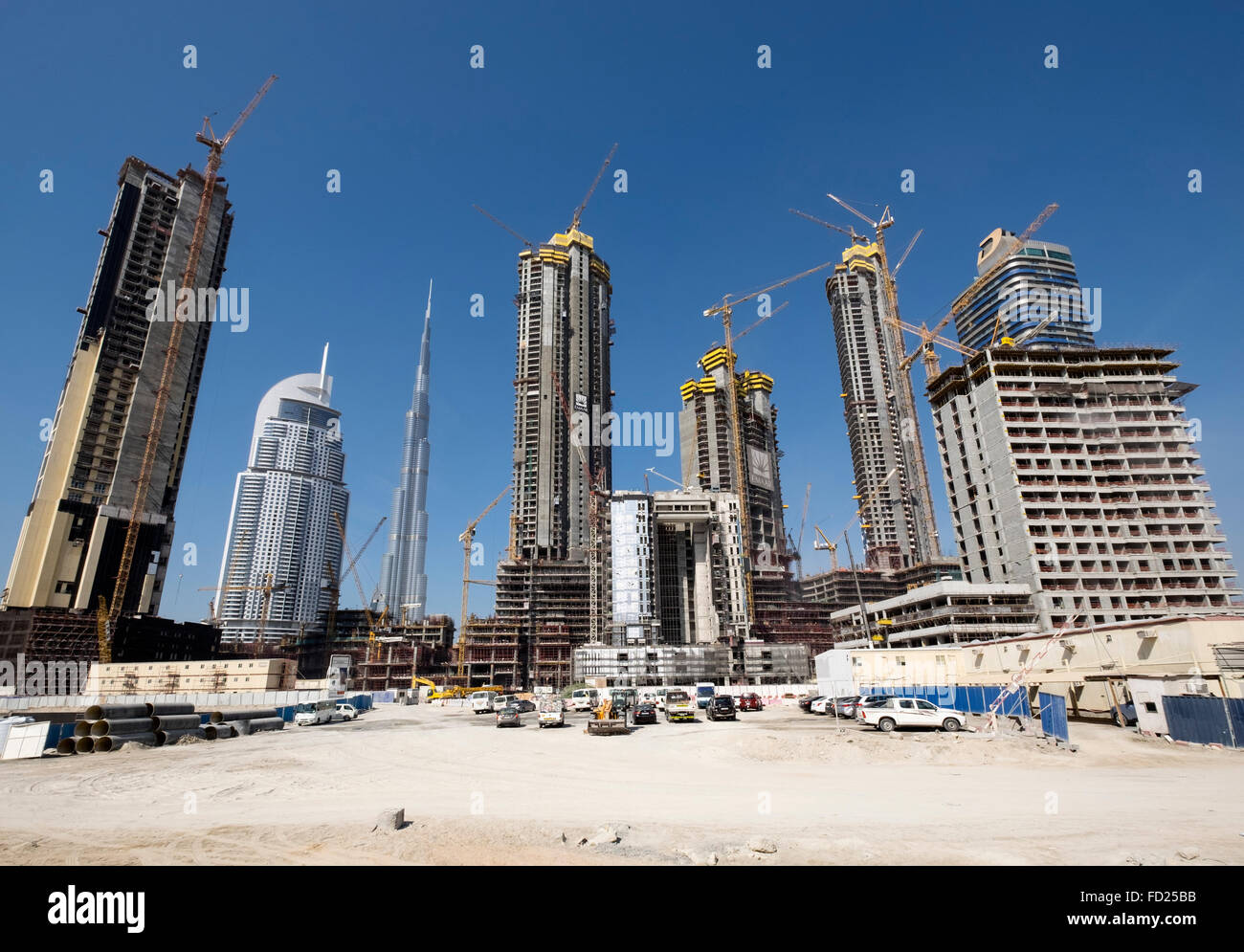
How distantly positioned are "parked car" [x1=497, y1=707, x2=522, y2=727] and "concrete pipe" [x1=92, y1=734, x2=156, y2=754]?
22123mm

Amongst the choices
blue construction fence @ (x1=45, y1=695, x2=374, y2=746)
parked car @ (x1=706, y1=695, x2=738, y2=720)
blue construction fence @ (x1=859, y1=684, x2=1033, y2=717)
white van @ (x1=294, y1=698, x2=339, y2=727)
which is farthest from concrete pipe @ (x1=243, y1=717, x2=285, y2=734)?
blue construction fence @ (x1=859, y1=684, x2=1033, y2=717)

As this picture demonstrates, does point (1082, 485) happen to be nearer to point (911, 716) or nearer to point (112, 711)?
point (911, 716)

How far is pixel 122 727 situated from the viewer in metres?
34.4

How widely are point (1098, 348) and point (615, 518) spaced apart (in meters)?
101

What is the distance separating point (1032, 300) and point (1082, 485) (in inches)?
3946

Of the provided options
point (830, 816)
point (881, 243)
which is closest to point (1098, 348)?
point (881, 243)

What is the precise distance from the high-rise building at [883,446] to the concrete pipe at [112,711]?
17450cm

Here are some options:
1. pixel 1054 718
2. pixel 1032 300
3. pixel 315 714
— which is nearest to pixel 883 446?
pixel 1032 300

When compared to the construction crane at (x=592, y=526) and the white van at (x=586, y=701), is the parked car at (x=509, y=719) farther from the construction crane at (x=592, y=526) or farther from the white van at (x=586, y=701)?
the construction crane at (x=592, y=526)

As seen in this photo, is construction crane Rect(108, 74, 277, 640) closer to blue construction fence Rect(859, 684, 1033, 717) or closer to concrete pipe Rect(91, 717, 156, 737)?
concrete pipe Rect(91, 717, 156, 737)

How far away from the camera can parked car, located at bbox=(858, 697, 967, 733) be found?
105 ft

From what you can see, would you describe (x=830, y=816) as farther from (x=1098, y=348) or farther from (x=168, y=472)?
(x=168, y=472)

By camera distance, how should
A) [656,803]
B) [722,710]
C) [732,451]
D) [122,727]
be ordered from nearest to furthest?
1. [656,803]
2. [122,727]
3. [722,710]
4. [732,451]

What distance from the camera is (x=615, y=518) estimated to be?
136875 millimetres
